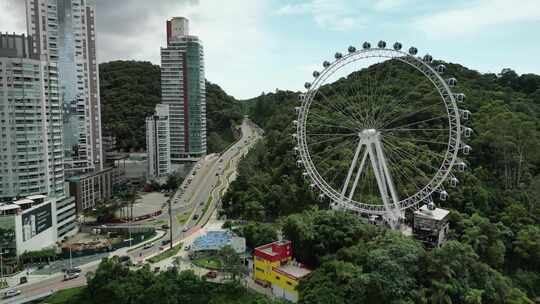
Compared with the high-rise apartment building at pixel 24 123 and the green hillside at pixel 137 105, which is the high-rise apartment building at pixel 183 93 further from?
the high-rise apartment building at pixel 24 123

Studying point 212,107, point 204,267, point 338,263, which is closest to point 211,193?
point 204,267

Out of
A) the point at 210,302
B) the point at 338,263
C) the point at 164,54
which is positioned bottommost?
the point at 210,302

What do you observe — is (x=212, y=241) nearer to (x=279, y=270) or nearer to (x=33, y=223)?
(x=279, y=270)

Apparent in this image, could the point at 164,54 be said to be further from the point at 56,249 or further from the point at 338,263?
the point at 338,263

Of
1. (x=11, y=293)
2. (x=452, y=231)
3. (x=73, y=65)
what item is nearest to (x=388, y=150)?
(x=452, y=231)

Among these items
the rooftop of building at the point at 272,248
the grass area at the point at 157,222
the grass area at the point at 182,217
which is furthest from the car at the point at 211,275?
the grass area at the point at 157,222
